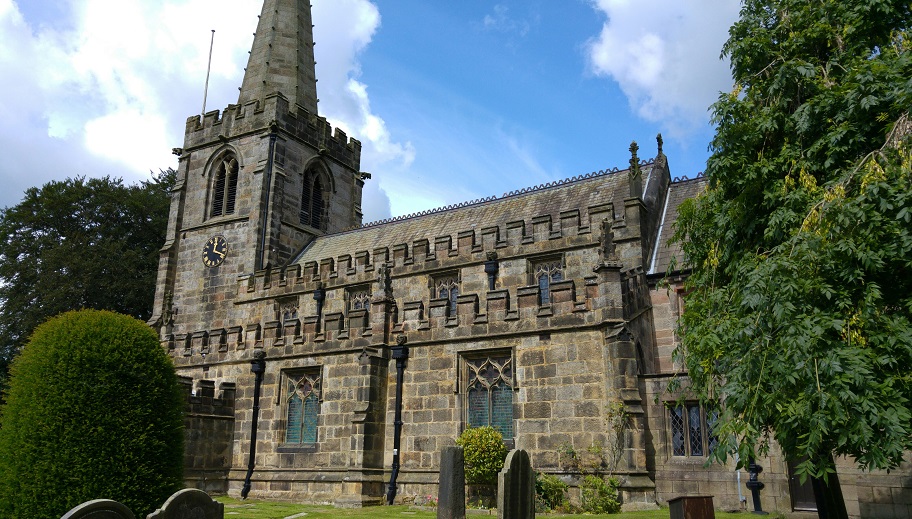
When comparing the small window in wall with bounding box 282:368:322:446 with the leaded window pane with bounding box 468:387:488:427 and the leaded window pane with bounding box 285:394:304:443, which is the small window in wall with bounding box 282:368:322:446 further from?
the leaded window pane with bounding box 468:387:488:427

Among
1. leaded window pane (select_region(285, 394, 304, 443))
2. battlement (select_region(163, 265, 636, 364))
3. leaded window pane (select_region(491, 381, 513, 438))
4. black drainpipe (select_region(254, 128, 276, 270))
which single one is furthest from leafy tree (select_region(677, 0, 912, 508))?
black drainpipe (select_region(254, 128, 276, 270))

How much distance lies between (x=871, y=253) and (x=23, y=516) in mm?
12668

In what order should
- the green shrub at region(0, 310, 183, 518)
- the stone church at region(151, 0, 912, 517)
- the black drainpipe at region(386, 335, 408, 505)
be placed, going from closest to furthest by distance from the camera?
the green shrub at region(0, 310, 183, 518)
the stone church at region(151, 0, 912, 517)
the black drainpipe at region(386, 335, 408, 505)

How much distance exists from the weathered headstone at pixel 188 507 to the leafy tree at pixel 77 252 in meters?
28.6

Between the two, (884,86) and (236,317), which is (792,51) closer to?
(884,86)

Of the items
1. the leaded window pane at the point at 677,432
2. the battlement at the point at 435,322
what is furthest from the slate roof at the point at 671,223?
the leaded window pane at the point at 677,432

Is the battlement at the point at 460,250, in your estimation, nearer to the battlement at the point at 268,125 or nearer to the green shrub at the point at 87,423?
the battlement at the point at 268,125

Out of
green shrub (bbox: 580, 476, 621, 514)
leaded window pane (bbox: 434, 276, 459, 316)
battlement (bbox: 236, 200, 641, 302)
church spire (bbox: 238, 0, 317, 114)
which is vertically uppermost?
church spire (bbox: 238, 0, 317, 114)

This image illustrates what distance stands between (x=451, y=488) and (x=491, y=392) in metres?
7.37

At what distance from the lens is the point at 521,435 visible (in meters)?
17.3

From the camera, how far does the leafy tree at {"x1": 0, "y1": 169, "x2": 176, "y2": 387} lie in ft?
116

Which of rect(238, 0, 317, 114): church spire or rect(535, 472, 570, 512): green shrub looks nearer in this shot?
rect(535, 472, 570, 512): green shrub

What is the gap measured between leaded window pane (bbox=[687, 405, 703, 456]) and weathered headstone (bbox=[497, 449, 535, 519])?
664 centimetres

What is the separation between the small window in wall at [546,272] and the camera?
21969 millimetres
